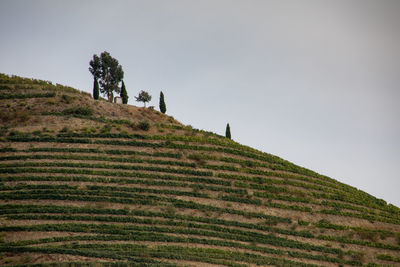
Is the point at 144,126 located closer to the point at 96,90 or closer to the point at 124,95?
the point at 124,95

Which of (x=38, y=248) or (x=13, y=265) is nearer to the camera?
(x=13, y=265)

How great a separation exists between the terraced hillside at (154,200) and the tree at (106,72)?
35.6ft

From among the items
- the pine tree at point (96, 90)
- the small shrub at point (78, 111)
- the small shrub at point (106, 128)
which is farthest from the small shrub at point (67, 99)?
the small shrub at point (106, 128)

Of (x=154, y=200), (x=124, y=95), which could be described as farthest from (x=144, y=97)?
(x=154, y=200)

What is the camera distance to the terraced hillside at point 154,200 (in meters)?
36.9

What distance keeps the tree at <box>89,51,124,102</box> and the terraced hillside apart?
10853 mm

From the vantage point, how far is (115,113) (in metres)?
60.7

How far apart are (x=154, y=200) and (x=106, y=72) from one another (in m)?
36.3

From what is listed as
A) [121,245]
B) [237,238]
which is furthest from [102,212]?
[237,238]

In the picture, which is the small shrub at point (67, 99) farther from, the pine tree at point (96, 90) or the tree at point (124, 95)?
the tree at point (124, 95)

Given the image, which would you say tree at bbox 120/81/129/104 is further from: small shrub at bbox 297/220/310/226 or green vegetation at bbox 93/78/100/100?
small shrub at bbox 297/220/310/226

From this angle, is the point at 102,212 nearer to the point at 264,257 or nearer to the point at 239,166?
the point at 264,257

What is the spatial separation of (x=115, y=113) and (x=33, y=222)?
25.4 m

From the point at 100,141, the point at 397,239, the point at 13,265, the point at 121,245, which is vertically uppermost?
the point at 100,141
